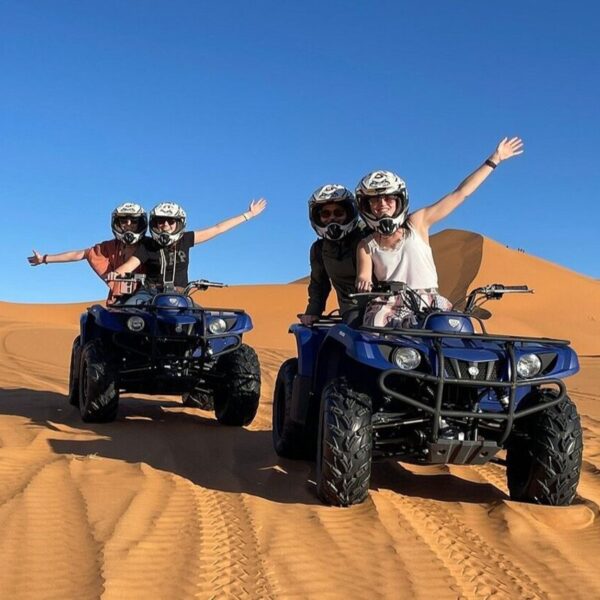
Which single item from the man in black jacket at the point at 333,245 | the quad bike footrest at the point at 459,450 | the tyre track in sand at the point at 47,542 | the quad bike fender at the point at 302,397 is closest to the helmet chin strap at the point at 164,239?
the man in black jacket at the point at 333,245

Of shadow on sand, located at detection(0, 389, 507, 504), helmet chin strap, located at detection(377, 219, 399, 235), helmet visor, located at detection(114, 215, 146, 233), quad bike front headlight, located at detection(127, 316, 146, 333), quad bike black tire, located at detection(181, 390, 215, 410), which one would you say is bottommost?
shadow on sand, located at detection(0, 389, 507, 504)

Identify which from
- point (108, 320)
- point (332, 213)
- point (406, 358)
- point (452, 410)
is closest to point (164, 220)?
point (108, 320)

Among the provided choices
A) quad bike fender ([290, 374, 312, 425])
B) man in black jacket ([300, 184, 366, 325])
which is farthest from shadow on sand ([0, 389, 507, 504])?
man in black jacket ([300, 184, 366, 325])

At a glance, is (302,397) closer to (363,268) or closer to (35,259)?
(363,268)

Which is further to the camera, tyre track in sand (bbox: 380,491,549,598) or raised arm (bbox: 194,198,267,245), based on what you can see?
raised arm (bbox: 194,198,267,245)

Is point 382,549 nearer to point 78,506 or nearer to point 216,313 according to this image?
point 78,506

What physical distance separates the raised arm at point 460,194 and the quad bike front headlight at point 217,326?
2.67m

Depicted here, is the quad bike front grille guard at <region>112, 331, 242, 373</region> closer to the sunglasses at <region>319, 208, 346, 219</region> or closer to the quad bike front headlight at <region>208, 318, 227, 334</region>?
the quad bike front headlight at <region>208, 318, 227, 334</region>

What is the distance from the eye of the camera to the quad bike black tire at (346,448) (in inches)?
186

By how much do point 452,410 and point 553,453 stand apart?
628 mm

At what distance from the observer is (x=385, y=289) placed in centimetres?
568

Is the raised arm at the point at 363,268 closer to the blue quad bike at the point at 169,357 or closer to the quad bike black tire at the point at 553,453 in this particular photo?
the quad bike black tire at the point at 553,453

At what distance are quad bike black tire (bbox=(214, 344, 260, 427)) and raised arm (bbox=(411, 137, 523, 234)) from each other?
8.88 feet

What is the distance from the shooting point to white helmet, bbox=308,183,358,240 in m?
6.60
